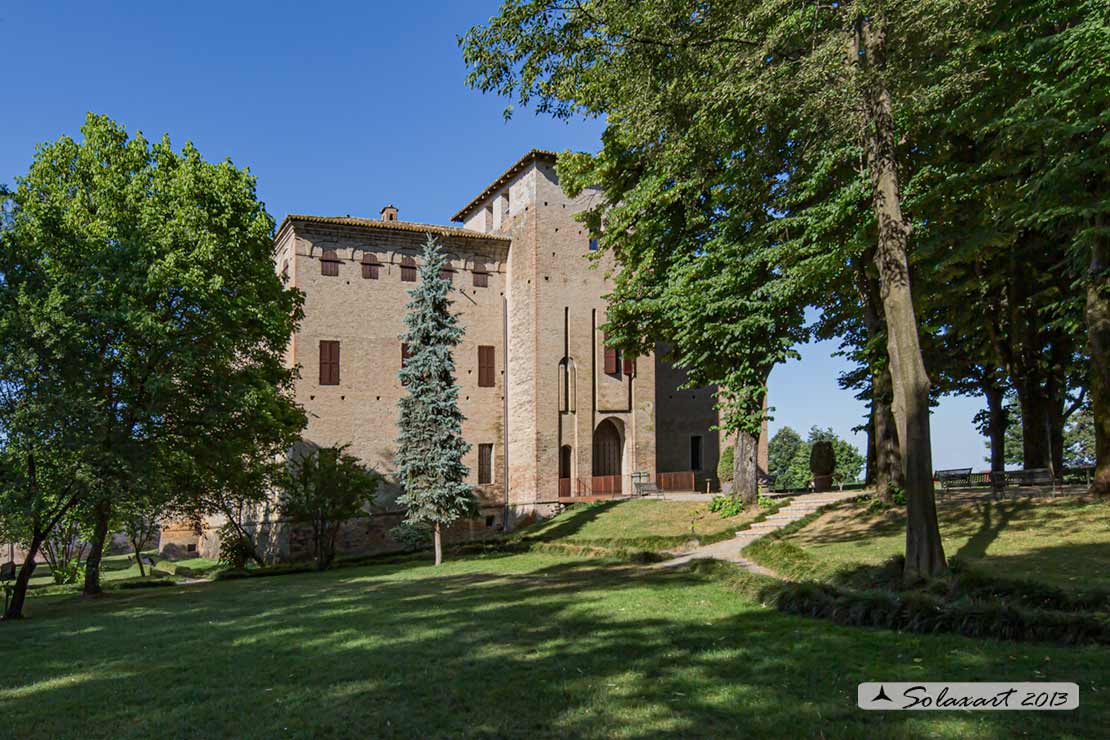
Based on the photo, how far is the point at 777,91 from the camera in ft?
34.4

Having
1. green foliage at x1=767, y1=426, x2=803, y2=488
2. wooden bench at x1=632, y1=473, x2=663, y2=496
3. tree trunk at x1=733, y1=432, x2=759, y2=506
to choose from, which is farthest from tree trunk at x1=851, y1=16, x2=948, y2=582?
green foliage at x1=767, y1=426, x2=803, y2=488

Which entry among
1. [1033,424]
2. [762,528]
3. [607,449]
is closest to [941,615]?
[762,528]

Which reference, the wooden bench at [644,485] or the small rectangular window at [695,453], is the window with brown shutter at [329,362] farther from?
the small rectangular window at [695,453]

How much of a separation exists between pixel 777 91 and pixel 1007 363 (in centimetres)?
1506

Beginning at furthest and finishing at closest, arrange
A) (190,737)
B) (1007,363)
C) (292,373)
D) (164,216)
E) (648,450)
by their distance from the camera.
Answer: (648,450), (292,373), (1007,363), (164,216), (190,737)

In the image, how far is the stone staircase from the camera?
1627 centimetres

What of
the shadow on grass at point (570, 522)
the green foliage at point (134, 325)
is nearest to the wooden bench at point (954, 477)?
the shadow on grass at point (570, 522)

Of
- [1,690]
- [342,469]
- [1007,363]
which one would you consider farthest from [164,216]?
[1007,363]

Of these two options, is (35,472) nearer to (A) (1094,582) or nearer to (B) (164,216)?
(B) (164,216)

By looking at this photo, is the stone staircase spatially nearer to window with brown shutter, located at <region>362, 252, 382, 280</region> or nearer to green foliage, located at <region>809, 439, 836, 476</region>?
green foliage, located at <region>809, 439, 836, 476</region>

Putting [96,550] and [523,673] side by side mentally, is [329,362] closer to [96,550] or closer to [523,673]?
[96,550]

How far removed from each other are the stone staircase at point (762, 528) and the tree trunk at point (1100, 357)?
5.56 meters

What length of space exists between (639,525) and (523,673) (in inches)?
634

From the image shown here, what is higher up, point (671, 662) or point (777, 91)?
point (777, 91)
